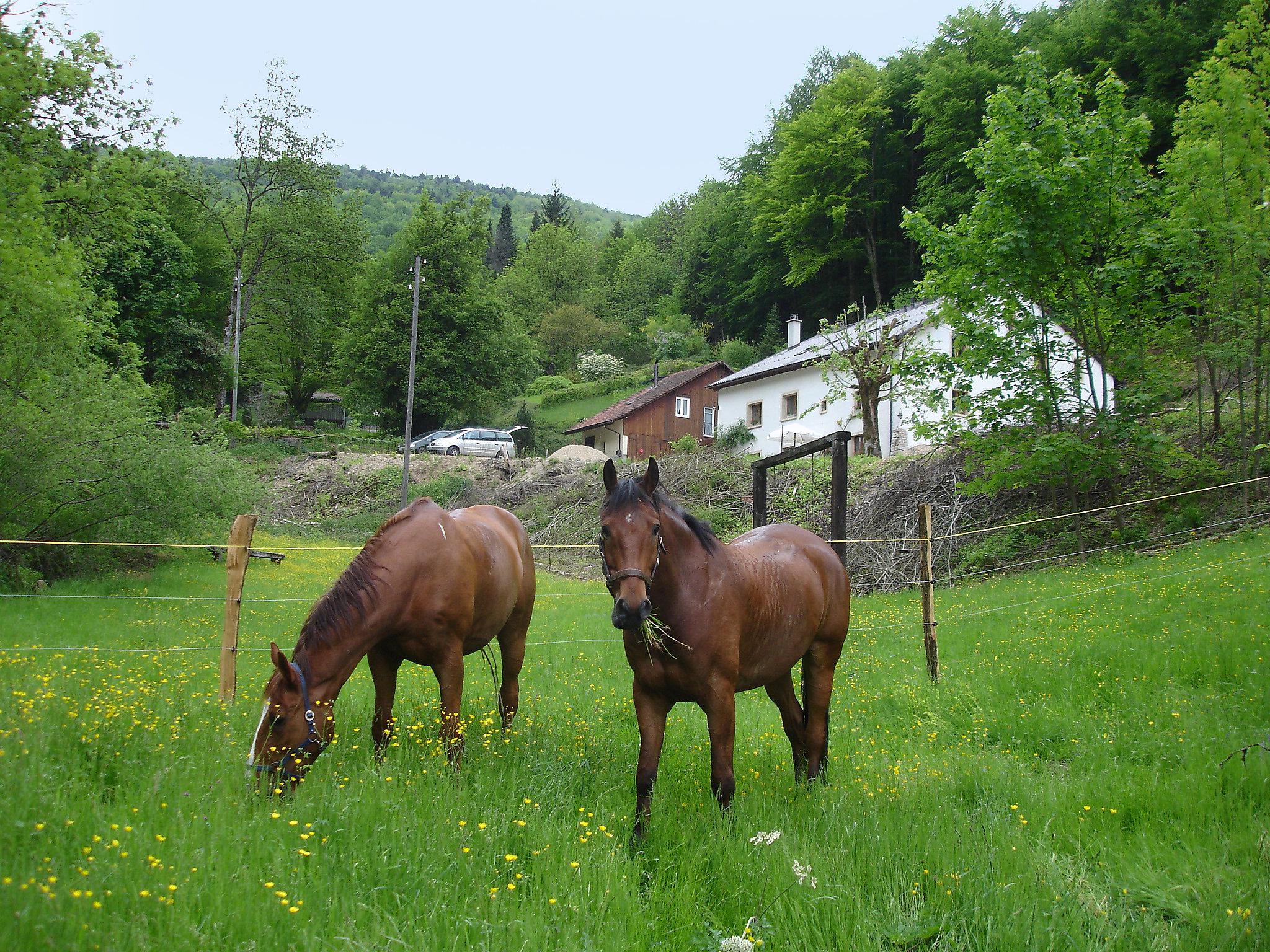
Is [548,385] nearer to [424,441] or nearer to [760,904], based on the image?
[424,441]

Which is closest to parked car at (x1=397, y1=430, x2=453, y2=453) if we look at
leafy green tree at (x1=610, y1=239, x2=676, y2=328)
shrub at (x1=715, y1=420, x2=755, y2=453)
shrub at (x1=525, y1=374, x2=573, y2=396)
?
shrub at (x1=715, y1=420, x2=755, y2=453)

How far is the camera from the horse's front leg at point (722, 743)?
4324 millimetres

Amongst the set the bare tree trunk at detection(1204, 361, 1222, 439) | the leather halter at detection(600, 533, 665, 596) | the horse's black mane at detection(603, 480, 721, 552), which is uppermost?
the bare tree trunk at detection(1204, 361, 1222, 439)

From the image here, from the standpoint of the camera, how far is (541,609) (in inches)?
598

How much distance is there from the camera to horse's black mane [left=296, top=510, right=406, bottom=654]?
4.78m

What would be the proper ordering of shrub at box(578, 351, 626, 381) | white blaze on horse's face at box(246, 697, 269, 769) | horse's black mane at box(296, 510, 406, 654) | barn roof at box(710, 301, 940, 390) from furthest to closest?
shrub at box(578, 351, 626, 381)
barn roof at box(710, 301, 940, 390)
horse's black mane at box(296, 510, 406, 654)
white blaze on horse's face at box(246, 697, 269, 769)

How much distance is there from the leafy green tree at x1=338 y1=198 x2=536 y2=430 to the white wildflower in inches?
1708

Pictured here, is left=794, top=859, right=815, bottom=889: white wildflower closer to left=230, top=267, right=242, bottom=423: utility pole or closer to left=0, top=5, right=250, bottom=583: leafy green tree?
left=0, top=5, right=250, bottom=583: leafy green tree

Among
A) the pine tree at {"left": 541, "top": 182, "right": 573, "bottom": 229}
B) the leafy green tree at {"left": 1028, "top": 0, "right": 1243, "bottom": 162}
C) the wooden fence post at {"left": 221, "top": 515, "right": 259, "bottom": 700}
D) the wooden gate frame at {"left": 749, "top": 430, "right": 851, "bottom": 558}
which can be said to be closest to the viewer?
the wooden fence post at {"left": 221, "top": 515, "right": 259, "bottom": 700}

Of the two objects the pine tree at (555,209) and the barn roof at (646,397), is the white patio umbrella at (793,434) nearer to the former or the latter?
the barn roof at (646,397)

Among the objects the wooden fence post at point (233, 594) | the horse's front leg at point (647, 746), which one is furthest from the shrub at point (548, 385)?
the horse's front leg at point (647, 746)

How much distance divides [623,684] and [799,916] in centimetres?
551

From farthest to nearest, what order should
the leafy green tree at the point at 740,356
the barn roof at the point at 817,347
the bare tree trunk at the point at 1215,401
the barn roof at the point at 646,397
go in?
the leafy green tree at the point at 740,356, the barn roof at the point at 646,397, the barn roof at the point at 817,347, the bare tree trunk at the point at 1215,401

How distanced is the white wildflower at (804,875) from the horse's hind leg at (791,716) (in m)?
1.89
